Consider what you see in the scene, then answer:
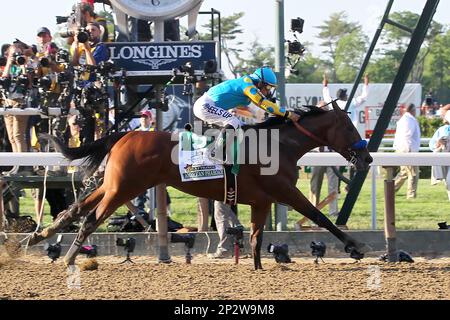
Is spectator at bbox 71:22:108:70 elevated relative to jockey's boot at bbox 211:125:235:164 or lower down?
elevated

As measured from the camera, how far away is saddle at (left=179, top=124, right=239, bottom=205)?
997cm

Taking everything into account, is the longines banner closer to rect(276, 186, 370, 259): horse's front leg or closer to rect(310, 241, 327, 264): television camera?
rect(276, 186, 370, 259): horse's front leg

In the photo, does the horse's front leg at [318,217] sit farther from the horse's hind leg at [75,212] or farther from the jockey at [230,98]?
the horse's hind leg at [75,212]

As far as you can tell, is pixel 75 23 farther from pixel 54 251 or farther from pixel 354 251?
pixel 354 251

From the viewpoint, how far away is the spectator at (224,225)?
11.0 m

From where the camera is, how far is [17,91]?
1203cm

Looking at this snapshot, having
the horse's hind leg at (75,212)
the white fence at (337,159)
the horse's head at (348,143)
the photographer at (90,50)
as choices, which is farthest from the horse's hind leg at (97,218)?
the horse's head at (348,143)

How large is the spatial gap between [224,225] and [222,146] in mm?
1334

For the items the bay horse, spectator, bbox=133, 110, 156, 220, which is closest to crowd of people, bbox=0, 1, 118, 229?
spectator, bbox=133, 110, 156, 220

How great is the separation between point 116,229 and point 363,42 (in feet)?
214

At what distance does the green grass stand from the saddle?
3422mm

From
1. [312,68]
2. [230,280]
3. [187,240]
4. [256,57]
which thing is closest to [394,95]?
[187,240]

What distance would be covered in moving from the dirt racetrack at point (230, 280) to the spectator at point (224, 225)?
18 centimetres
